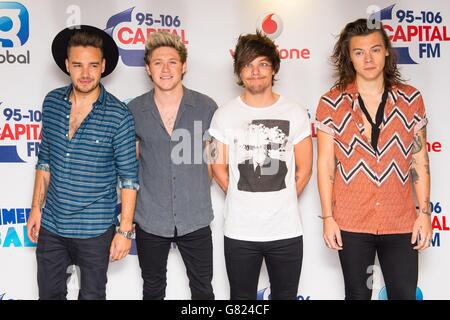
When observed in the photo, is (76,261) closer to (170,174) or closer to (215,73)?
(170,174)

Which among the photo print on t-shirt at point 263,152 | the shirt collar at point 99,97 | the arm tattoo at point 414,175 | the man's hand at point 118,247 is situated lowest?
the man's hand at point 118,247

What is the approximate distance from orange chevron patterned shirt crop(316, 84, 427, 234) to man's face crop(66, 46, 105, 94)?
1.06 metres

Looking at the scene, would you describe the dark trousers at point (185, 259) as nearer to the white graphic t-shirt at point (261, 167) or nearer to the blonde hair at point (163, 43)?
the white graphic t-shirt at point (261, 167)

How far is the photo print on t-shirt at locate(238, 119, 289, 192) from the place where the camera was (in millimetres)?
2303

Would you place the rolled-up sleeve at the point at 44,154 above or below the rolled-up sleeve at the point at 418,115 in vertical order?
below

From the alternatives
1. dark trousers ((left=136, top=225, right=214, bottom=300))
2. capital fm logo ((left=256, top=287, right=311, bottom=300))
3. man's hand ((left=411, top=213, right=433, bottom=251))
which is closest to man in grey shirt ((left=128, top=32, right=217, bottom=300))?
dark trousers ((left=136, top=225, right=214, bottom=300))

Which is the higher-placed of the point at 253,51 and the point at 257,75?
the point at 253,51

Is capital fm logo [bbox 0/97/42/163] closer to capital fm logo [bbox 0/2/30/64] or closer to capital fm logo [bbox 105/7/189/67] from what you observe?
capital fm logo [bbox 0/2/30/64]

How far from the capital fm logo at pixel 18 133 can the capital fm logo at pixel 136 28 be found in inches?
22.7

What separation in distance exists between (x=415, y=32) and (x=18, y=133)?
7.34 ft

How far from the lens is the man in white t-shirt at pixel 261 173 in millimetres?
2275

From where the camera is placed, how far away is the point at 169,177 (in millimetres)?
2350

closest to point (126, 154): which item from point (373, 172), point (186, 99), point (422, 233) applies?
point (186, 99)

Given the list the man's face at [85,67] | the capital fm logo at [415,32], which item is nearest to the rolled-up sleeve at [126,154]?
the man's face at [85,67]
